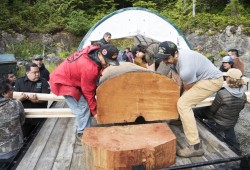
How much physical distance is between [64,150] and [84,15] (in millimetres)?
16153

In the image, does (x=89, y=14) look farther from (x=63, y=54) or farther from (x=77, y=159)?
(x=77, y=159)

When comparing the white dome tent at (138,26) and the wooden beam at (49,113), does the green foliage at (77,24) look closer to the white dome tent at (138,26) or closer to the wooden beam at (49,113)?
the white dome tent at (138,26)

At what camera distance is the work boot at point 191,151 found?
3195 millimetres

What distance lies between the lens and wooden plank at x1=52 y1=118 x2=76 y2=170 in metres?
3.11

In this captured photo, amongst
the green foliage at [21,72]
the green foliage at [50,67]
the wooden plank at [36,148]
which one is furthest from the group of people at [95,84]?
the green foliage at [50,67]

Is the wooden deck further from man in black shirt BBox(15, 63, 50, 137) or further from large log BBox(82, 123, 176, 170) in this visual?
large log BBox(82, 123, 176, 170)

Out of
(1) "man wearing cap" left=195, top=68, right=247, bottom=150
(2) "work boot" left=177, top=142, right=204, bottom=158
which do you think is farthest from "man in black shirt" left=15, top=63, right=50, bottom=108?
(1) "man wearing cap" left=195, top=68, right=247, bottom=150

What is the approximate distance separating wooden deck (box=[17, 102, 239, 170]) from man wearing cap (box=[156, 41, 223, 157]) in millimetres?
186

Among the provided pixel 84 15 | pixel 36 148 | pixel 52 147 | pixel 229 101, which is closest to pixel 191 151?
pixel 229 101

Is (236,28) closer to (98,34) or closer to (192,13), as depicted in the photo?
(192,13)

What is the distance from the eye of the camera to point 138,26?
7.84 meters

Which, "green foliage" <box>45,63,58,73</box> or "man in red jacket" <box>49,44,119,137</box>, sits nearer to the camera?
"man in red jacket" <box>49,44,119,137</box>

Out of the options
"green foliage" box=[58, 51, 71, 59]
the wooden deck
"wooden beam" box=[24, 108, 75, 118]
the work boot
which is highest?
"wooden beam" box=[24, 108, 75, 118]

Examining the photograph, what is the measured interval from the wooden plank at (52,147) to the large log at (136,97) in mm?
678
